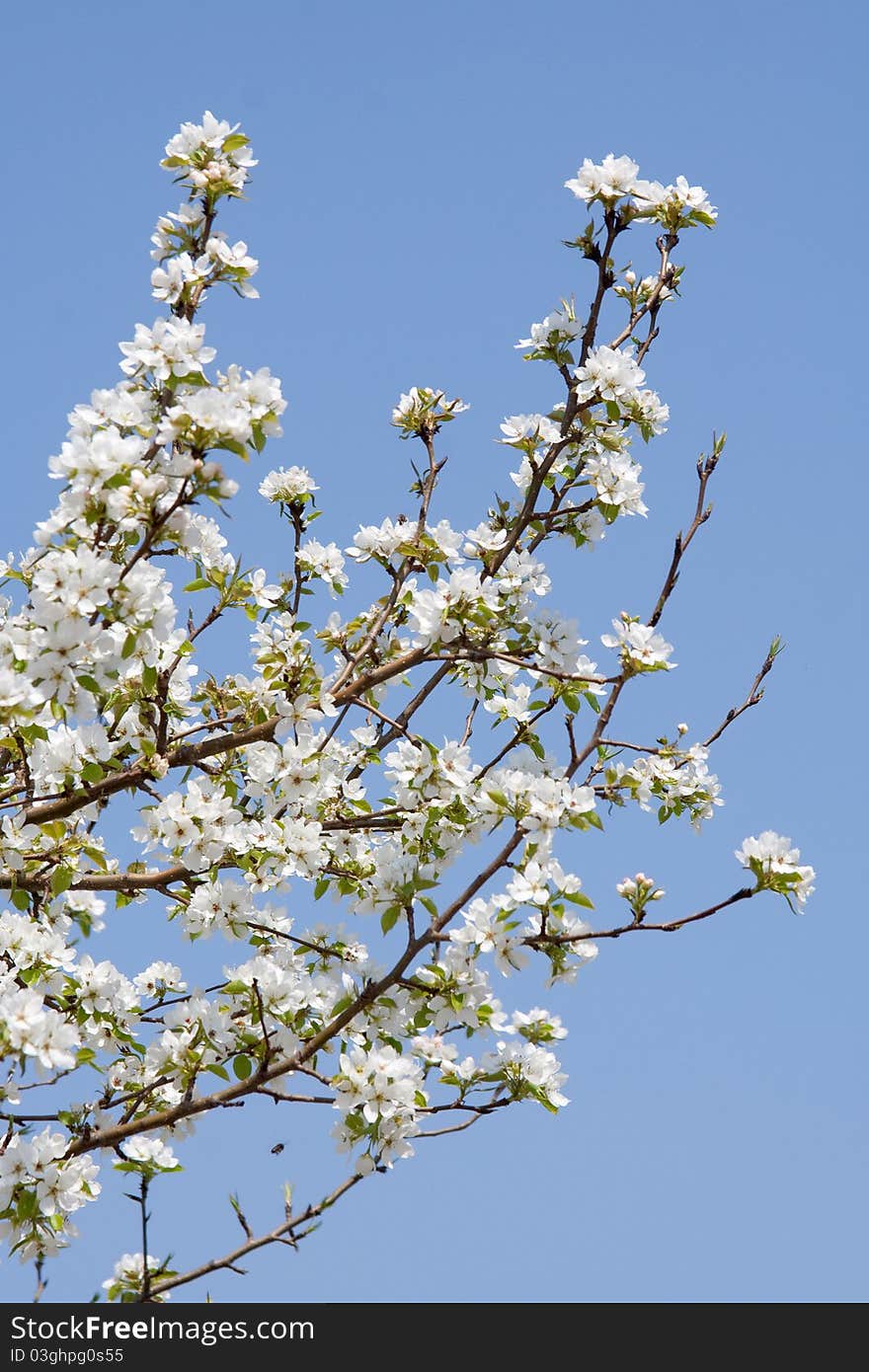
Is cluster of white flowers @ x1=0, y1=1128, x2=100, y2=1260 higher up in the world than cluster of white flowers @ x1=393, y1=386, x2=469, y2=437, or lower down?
lower down

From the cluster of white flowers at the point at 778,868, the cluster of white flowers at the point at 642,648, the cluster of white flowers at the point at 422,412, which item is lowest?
the cluster of white flowers at the point at 778,868

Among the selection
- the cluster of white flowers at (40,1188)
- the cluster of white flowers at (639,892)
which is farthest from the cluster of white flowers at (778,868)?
the cluster of white flowers at (40,1188)

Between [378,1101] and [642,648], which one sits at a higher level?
[642,648]

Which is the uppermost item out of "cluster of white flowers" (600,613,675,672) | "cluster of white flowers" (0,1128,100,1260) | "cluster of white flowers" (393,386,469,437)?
"cluster of white flowers" (393,386,469,437)

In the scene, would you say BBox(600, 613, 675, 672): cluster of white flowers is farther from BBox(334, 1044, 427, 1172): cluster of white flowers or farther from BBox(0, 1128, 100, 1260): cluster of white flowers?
BBox(0, 1128, 100, 1260): cluster of white flowers

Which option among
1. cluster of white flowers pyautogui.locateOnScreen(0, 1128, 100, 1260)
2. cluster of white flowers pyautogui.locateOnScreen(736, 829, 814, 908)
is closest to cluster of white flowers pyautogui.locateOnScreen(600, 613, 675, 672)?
cluster of white flowers pyautogui.locateOnScreen(736, 829, 814, 908)

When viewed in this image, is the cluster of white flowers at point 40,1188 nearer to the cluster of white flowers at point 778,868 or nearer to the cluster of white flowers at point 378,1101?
the cluster of white flowers at point 378,1101

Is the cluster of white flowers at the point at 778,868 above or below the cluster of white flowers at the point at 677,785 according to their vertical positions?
below

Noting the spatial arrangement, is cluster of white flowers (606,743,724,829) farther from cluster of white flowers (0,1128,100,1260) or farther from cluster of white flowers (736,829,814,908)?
cluster of white flowers (0,1128,100,1260)

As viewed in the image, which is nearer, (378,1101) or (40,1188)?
(378,1101)

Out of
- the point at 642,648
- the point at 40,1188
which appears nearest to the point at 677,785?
the point at 642,648

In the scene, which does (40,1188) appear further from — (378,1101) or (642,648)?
(642,648)

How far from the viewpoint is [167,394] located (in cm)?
379
